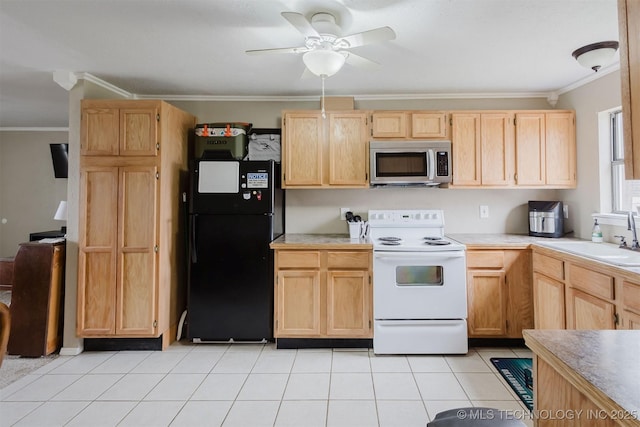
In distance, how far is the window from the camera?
2.74 m

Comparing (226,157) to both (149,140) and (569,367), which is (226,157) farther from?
(569,367)

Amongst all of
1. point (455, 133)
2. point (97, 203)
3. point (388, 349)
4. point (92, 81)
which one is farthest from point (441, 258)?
point (92, 81)

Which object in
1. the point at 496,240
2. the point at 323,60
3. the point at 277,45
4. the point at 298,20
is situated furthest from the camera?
the point at 496,240

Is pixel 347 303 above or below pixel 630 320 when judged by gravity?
below

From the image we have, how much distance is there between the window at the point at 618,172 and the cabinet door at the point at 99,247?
4.14 meters

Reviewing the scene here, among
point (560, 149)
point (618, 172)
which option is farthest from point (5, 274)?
point (618, 172)

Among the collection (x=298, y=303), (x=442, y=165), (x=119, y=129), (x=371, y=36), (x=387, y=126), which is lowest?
(x=298, y=303)

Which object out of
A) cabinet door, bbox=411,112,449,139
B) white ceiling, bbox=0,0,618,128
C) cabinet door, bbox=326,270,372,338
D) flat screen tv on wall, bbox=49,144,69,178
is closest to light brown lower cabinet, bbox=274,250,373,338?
cabinet door, bbox=326,270,372,338

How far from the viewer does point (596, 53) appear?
2307 millimetres

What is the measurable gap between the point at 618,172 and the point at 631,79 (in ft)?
8.63

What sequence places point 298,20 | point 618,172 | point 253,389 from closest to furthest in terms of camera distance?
point 298,20
point 253,389
point 618,172

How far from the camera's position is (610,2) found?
72.0 inches

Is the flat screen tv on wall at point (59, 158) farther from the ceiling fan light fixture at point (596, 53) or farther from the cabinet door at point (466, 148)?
the ceiling fan light fixture at point (596, 53)

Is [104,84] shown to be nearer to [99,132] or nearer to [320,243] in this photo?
[99,132]
